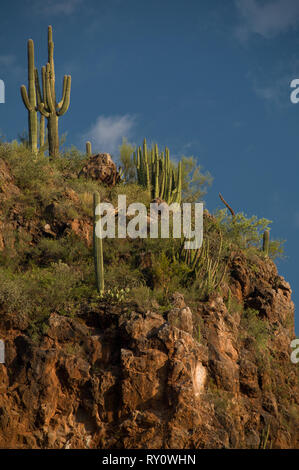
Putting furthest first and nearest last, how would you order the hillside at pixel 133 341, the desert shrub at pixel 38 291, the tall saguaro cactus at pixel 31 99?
the tall saguaro cactus at pixel 31 99
the desert shrub at pixel 38 291
the hillside at pixel 133 341

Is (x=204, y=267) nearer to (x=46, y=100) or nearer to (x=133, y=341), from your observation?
(x=133, y=341)

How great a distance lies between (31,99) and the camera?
20156mm

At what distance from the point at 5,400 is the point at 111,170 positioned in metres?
10.4

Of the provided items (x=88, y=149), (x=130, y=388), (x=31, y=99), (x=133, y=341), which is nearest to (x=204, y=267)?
(x=133, y=341)

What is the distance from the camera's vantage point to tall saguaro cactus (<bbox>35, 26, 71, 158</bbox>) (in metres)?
20.4

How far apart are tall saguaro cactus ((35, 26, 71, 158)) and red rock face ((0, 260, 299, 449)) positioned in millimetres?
10286

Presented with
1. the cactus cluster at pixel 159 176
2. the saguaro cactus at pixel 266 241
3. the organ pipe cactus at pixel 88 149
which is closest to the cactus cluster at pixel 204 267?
the saguaro cactus at pixel 266 241

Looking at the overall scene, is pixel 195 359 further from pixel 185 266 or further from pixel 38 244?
pixel 38 244

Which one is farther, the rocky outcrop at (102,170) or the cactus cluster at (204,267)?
the rocky outcrop at (102,170)

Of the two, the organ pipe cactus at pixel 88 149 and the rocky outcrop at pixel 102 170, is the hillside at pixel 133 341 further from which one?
the organ pipe cactus at pixel 88 149

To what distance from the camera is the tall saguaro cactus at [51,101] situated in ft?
66.8

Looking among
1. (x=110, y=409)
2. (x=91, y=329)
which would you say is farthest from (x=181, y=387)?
(x=91, y=329)

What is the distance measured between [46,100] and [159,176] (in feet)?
17.6

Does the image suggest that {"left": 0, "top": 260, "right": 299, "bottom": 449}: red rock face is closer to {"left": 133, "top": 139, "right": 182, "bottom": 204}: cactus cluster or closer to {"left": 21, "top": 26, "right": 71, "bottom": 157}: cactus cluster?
{"left": 133, "top": 139, "right": 182, "bottom": 204}: cactus cluster
